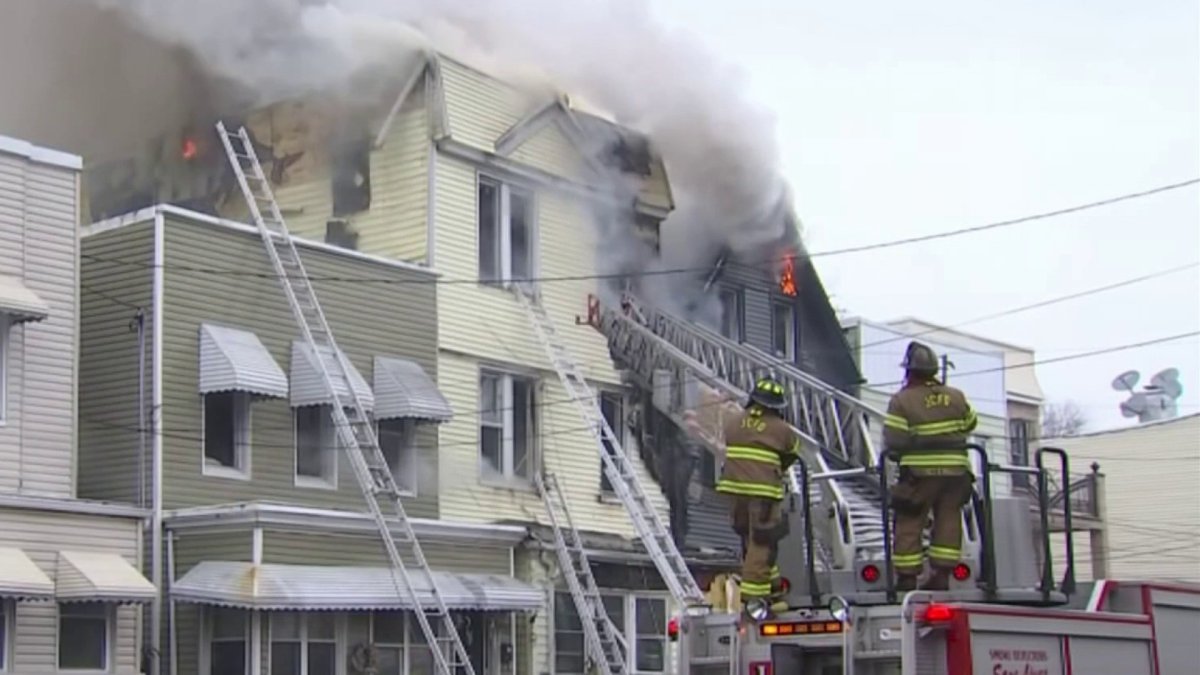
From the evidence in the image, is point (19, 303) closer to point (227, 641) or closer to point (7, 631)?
point (7, 631)

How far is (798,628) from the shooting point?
10016 mm

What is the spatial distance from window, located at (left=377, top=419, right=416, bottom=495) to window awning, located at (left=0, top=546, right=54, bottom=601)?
5215 mm

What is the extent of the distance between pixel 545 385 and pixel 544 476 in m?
1.14

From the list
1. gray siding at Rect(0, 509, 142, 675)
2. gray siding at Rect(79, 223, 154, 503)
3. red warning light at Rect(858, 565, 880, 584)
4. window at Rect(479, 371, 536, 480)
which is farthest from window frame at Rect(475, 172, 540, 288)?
red warning light at Rect(858, 565, 880, 584)

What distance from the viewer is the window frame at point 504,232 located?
2133cm

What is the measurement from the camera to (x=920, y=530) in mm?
10266

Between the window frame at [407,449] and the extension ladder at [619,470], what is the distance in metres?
2.17

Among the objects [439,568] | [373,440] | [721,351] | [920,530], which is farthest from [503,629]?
[920,530]

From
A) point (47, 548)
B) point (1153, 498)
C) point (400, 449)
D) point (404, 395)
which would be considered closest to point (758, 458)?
point (47, 548)

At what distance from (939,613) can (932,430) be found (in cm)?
137

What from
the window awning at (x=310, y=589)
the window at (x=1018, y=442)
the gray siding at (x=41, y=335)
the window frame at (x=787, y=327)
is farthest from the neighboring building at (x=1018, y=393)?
the gray siding at (x=41, y=335)

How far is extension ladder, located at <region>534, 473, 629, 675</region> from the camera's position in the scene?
1927 centimetres

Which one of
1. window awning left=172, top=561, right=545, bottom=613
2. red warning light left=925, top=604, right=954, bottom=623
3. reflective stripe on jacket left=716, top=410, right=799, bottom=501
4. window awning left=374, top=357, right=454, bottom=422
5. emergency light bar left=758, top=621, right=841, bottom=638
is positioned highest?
window awning left=374, top=357, right=454, bottom=422

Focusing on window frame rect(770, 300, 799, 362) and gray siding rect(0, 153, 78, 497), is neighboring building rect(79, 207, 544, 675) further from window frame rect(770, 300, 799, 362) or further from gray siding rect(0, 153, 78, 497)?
window frame rect(770, 300, 799, 362)
